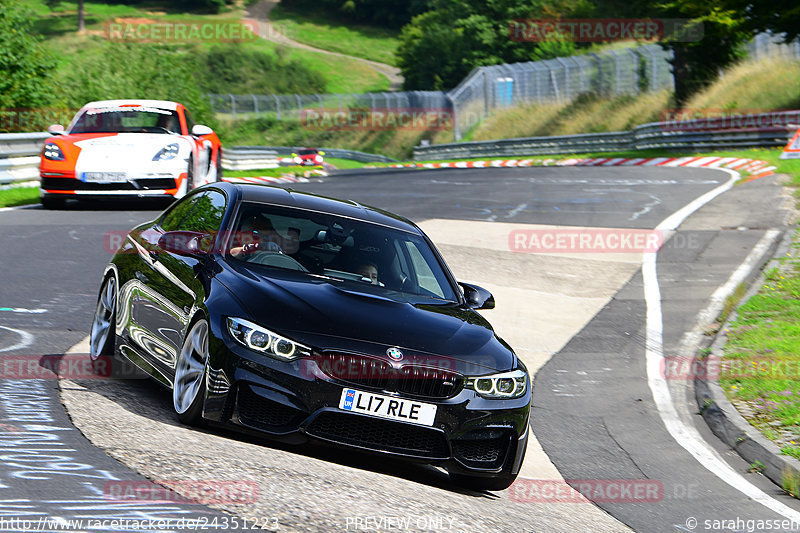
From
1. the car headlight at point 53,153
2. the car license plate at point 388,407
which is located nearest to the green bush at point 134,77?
the car headlight at point 53,153

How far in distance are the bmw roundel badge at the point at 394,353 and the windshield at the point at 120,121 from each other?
11.0 meters

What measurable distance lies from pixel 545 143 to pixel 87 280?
34988mm

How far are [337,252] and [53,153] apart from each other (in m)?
9.75

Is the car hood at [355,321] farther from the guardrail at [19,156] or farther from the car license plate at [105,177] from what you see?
the guardrail at [19,156]

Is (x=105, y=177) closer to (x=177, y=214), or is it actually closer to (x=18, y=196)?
(x=18, y=196)

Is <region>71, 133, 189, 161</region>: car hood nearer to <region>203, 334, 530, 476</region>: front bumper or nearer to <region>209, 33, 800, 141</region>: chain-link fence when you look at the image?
<region>203, 334, 530, 476</region>: front bumper

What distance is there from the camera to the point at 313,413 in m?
5.66

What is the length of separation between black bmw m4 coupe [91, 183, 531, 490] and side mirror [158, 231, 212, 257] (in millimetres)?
10

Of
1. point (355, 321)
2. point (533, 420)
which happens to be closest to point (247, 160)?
point (533, 420)

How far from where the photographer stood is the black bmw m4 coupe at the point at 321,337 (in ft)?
18.7

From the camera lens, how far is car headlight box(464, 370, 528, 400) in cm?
601

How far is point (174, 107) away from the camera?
16.8m

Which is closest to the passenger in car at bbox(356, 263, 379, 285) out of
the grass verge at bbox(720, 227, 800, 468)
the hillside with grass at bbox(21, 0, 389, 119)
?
the grass verge at bbox(720, 227, 800, 468)

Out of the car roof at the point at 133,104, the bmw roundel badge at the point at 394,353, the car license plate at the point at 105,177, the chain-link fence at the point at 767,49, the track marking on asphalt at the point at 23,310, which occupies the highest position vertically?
the chain-link fence at the point at 767,49
